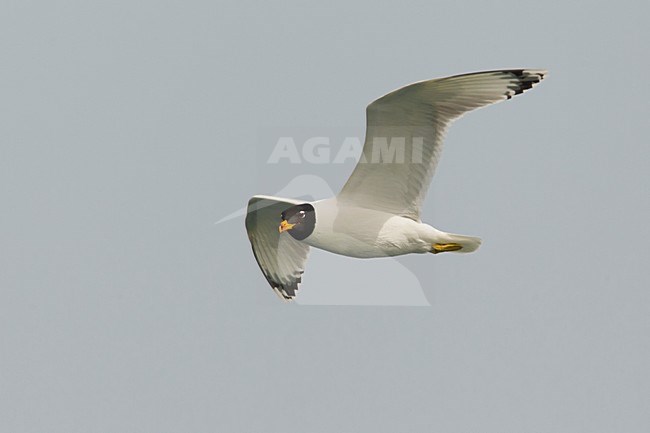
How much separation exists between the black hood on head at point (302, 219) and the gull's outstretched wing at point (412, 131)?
33 cm

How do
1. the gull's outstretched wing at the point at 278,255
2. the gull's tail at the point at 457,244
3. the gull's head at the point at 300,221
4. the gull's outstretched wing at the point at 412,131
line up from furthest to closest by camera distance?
the gull's outstretched wing at the point at 278,255 < the gull's head at the point at 300,221 < the gull's tail at the point at 457,244 < the gull's outstretched wing at the point at 412,131

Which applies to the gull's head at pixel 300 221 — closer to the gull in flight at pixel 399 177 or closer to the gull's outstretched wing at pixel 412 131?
the gull in flight at pixel 399 177

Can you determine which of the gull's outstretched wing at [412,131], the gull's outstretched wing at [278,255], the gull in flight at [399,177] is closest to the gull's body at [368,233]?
the gull in flight at [399,177]

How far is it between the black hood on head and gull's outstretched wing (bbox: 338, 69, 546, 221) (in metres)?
0.33

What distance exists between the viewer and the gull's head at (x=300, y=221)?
38.5ft

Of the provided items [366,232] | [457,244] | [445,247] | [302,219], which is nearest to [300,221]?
[302,219]

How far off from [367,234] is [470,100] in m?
1.73

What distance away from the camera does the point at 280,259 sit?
44.5ft

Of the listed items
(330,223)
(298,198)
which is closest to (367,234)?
(330,223)

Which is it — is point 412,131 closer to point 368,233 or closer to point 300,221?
point 368,233

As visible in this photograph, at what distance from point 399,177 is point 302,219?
→ 3.50ft

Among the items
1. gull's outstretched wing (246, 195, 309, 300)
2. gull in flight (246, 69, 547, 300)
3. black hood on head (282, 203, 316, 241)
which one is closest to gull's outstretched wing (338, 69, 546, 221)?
gull in flight (246, 69, 547, 300)

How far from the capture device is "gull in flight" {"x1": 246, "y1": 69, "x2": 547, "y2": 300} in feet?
34.7

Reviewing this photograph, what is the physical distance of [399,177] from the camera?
451 inches
